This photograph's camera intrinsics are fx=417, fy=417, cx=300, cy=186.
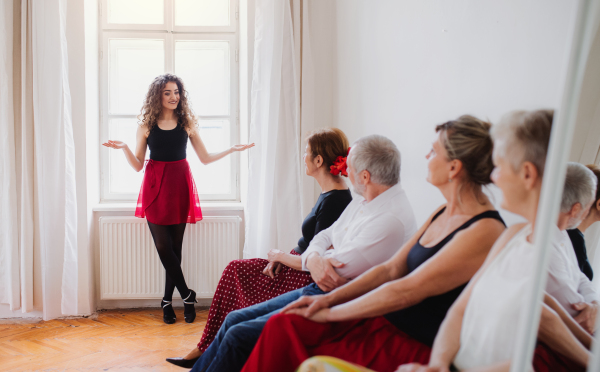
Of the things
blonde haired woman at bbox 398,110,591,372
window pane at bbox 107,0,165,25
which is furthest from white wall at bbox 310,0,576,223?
window pane at bbox 107,0,165,25

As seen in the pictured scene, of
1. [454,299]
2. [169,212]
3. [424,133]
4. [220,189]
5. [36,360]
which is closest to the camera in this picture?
[454,299]

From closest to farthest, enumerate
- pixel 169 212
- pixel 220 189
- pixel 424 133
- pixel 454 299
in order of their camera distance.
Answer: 1. pixel 454 299
2. pixel 424 133
3. pixel 169 212
4. pixel 220 189

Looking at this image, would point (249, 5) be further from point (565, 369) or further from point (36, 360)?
point (565, 369)

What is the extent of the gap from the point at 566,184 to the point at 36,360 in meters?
2.67

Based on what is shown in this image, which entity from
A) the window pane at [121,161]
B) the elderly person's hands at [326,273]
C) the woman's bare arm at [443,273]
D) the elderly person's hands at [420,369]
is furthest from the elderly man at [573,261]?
the window pane at [121,161]

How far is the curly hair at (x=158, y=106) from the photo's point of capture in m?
2.86

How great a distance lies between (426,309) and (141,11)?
3.31 m

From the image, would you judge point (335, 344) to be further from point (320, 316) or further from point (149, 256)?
point (149, 256)

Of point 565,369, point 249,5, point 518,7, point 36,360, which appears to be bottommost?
point 36,360

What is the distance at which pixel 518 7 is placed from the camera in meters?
1.13

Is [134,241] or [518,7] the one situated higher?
[518,7]

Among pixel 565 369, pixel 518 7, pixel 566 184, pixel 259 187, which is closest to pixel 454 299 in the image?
pixel 565 369

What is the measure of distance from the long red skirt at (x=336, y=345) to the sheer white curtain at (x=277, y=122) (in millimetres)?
1653

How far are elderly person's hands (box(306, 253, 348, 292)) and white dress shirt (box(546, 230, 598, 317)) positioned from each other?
2.35ft
